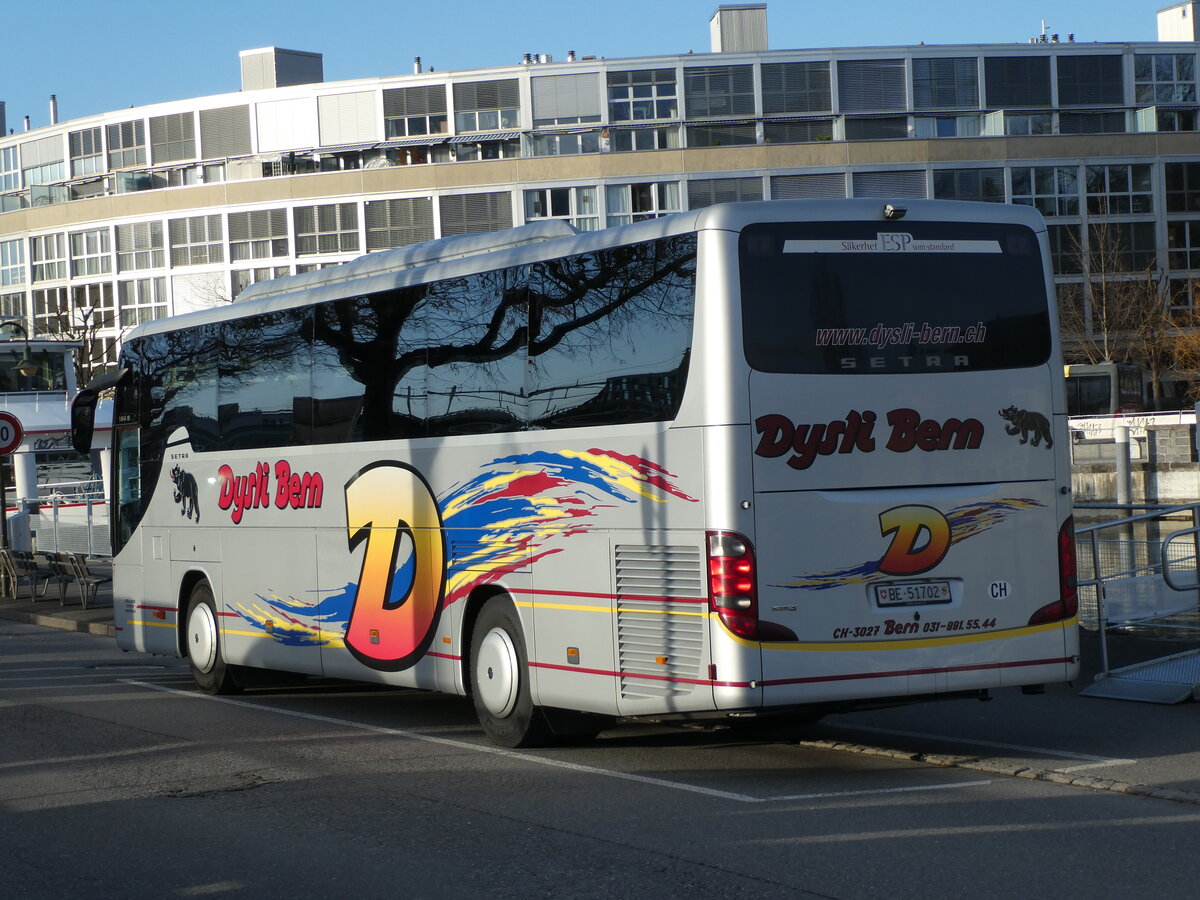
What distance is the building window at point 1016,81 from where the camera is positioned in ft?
237

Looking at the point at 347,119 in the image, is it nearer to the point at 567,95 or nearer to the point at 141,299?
the point at 567,95

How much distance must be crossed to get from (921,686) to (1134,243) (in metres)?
68.5

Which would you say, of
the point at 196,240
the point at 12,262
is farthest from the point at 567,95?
the point at 12,262

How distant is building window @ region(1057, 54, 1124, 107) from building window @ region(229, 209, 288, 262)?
3629 centimetres

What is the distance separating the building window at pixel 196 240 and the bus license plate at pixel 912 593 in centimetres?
6868

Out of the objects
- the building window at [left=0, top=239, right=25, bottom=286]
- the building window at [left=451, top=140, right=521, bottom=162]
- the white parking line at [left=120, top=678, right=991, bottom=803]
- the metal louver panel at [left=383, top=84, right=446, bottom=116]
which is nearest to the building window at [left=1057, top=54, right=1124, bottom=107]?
the building window at [left=451, top=140, right=521, bottom=162]

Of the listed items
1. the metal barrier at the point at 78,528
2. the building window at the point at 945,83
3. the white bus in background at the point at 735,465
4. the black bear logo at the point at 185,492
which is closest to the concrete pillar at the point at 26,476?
the metal barrier at the point at 78,528

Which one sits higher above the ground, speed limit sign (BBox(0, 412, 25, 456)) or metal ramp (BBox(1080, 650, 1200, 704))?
speed limit sign (BBox(0, 412, 25, 456))

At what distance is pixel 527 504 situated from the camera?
1044 cm

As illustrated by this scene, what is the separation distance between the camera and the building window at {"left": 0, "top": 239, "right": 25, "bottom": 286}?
82375mm

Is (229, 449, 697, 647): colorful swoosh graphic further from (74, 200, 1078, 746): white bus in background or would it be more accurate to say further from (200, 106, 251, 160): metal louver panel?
(200, 106, 251, 160): metal louver panel

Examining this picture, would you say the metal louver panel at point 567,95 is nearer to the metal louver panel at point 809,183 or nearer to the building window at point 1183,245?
the metal louver panel at point 809,183

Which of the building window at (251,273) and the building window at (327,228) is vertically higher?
the building window at (327,228)

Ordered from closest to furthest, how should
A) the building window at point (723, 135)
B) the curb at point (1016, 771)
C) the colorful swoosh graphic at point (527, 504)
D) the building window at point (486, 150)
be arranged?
the curb at point (1016, 771), the colorful swoosh graphic at point (527, 504), the building window at point (723, 135), the building window at point (486, 150)
